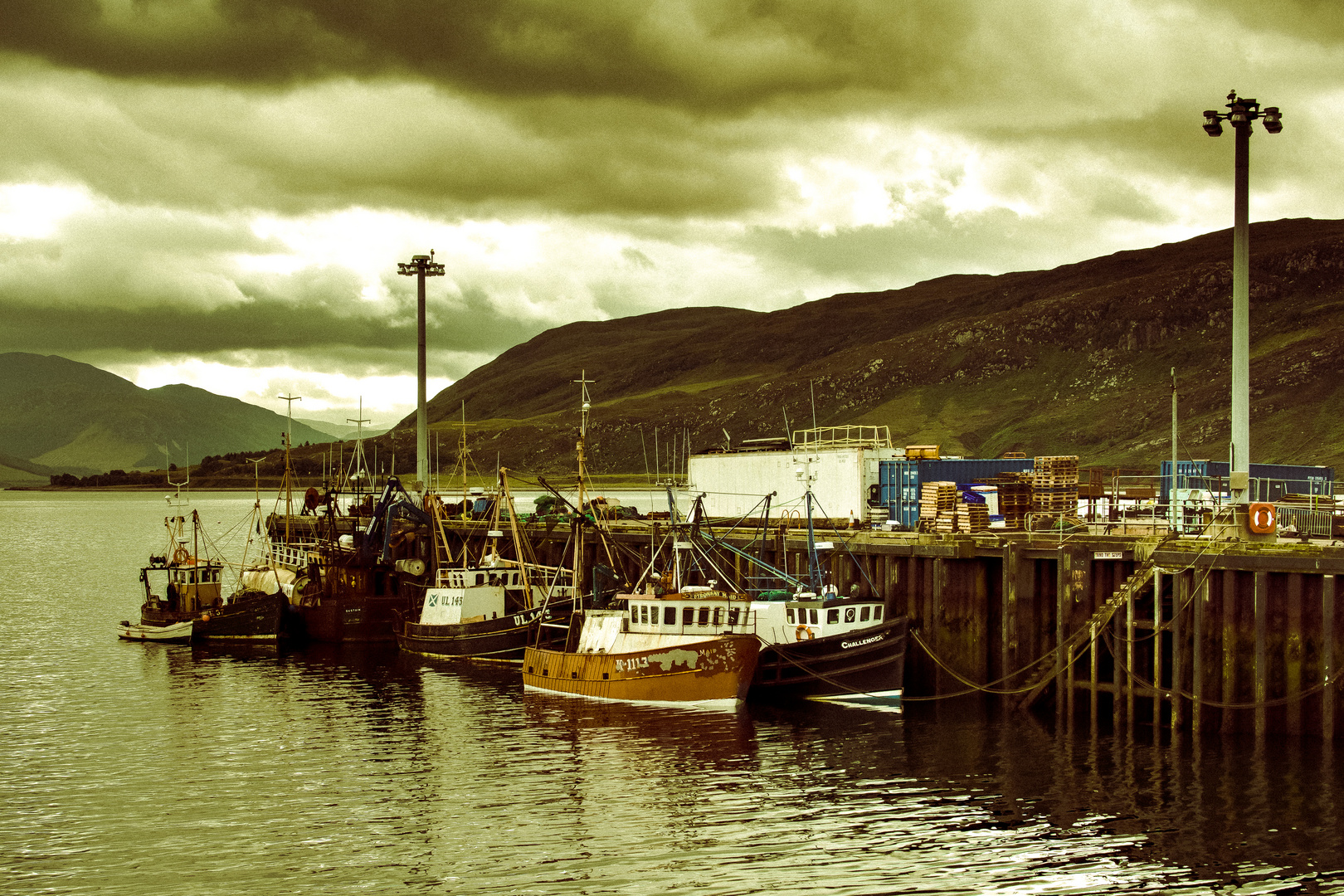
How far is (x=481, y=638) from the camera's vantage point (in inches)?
2272

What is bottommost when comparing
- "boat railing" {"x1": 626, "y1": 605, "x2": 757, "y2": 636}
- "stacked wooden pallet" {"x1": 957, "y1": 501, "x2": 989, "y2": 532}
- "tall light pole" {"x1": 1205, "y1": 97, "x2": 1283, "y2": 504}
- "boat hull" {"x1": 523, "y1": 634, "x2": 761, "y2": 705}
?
"boat hull" {"x1": 523, "y1": 634, "x2": 761, "y2": 705}

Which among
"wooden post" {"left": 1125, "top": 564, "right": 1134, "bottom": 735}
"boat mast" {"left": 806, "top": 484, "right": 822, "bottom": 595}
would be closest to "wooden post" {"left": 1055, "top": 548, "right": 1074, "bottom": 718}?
"wooden post" {"left": 1125, "top": 564, "right": 1134, "bottom": 735}

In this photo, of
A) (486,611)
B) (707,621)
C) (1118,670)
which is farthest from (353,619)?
(1118,670)

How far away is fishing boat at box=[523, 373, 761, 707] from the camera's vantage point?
1734 inches

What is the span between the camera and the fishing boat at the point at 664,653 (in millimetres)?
44031

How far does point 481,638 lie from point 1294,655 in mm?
35007

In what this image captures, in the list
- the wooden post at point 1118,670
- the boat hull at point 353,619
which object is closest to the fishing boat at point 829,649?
the wooden post at point 1118,670

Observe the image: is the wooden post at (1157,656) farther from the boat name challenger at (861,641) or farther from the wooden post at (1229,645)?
the boat name challenger at (861,641)

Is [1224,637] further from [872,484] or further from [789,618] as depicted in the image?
[872,484]

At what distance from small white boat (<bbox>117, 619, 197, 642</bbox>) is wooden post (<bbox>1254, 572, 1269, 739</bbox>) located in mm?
52240

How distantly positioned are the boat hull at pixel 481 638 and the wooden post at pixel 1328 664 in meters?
31.1

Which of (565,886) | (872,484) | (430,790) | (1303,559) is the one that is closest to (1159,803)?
(1303,559)

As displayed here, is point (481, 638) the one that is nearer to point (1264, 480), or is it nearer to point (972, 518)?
point (972, 518)

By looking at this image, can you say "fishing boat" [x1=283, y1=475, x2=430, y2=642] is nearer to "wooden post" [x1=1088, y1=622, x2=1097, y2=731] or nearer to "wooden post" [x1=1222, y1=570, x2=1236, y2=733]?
"wooden post" [x1=1088, y1=622, x2=1097, y2=731]
